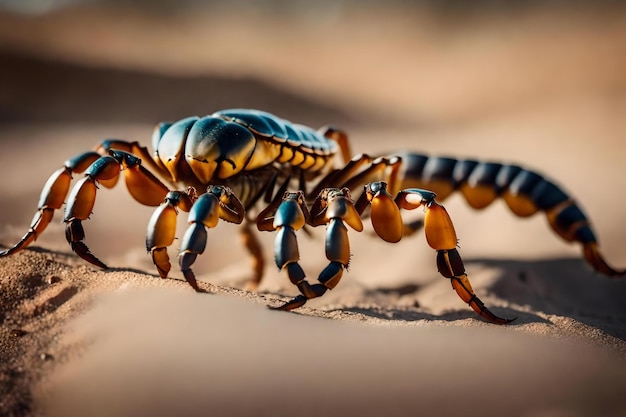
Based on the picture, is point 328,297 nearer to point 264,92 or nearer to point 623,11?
point 264,92

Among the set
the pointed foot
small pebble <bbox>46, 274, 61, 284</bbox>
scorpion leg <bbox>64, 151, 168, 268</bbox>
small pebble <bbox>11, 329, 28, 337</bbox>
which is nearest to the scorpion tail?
scorpion leg <bbox>64, 151, 168, 268</bbox>

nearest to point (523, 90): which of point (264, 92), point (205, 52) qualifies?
point (264, 92)

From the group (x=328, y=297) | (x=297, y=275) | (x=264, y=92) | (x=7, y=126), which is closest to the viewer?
(x=297, y=275)

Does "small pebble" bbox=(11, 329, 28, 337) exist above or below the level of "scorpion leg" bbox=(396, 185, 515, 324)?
below

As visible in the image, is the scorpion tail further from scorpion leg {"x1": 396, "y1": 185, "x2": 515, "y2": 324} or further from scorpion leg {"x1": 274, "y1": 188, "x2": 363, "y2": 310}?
scorpion leg {"x1": 274, "y1": 188, "x2": 363, "y2": 310}

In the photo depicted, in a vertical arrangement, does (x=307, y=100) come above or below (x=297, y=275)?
below

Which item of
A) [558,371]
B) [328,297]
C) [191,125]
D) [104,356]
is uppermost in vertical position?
[191,125]

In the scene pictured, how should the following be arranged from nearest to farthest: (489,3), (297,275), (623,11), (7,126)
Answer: (297,275) → (7,126) → (623,11) → (489,3)

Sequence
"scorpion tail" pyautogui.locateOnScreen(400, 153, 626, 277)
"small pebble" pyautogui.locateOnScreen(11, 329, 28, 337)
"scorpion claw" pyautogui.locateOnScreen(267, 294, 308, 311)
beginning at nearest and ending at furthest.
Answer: "small pebble" pyautogui.locateOnScreen(11, 329, 28, 337) < "scorpion claw" pyautogui.locateOnScreen(267, 294, 308, 311) < "scorpion tail" pyautogui.locateOnScreen(400, 153, 626, 277)
